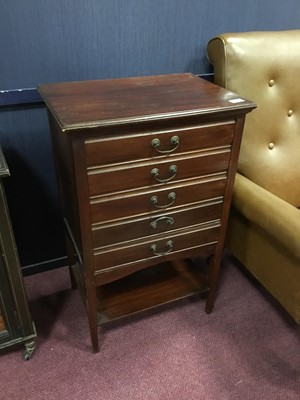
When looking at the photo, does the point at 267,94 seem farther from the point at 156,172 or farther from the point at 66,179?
the point at 66,179

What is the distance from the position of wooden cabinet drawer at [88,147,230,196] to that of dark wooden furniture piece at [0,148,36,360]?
0.25 m

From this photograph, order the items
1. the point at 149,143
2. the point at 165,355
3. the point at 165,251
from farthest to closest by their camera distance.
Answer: the point at 165,355, the point at 165,251, the point at 149,143

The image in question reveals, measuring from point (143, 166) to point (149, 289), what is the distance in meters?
0.62

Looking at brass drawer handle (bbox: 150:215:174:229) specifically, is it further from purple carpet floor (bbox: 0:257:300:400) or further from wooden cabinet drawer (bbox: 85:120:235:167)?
purple carpet floor (bbox: 0:257:300:400)

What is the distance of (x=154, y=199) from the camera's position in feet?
3.34

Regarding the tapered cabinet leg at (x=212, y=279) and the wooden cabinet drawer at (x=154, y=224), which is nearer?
the wooden cabinet drawer at (x=154, y=224)

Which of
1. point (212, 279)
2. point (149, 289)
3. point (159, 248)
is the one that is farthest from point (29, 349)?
point (212, 279)

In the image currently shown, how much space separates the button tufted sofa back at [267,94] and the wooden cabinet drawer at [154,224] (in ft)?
0.98

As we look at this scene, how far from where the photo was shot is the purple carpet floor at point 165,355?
3.87ft

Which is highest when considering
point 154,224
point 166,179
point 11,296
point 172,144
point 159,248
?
point 172,144

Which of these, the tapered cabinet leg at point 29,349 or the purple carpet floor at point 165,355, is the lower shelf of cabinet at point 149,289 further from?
the tapered cabinet leg at point 29,349

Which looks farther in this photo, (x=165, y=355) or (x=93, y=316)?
(x=165, y=355)

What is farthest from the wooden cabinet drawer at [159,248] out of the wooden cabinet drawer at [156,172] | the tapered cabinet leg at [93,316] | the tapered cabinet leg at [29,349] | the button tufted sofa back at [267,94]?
the tapered cabinet leg at [29,349]

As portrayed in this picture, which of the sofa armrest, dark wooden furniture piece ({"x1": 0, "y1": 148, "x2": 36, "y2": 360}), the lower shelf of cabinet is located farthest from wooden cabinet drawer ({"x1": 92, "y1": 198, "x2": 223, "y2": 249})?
the lower shelf of cabinet
